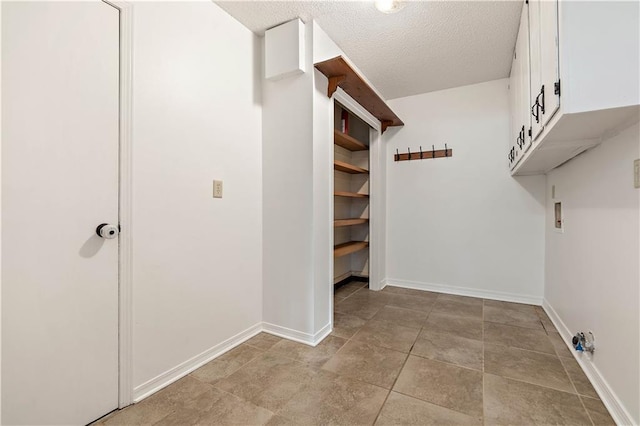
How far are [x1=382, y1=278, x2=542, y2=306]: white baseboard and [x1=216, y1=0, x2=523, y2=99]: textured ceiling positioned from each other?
7.54 ft

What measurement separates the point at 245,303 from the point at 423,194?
7.87ft

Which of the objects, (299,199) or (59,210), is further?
(299,199)

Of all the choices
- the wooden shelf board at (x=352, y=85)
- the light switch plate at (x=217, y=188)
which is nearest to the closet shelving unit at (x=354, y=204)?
the wooden shelf board at (x=352, y=85)

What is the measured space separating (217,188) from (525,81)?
2.18 m

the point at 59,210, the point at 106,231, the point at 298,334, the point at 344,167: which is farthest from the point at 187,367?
the point at 344,167

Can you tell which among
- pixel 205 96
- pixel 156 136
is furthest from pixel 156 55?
pixel 156 136

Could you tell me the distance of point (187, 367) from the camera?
168cm

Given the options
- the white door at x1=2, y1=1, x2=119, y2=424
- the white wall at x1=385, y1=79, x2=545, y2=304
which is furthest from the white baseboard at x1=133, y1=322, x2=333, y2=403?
the white wall at x1=385, y1=79, x2=545, y2=304

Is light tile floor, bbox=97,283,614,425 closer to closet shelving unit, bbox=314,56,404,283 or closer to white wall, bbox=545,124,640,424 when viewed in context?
white wall, bbox=545,124,640,424

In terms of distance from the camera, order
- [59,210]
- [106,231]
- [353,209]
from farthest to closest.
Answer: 1. [353,209]
2. [106,231]
3. [59,210]

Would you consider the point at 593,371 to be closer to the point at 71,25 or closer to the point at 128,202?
the point at 128,202

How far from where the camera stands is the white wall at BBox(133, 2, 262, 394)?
147 centimetres

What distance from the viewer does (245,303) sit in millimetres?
2109

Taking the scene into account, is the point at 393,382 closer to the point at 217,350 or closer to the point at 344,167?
the point at 217,350
